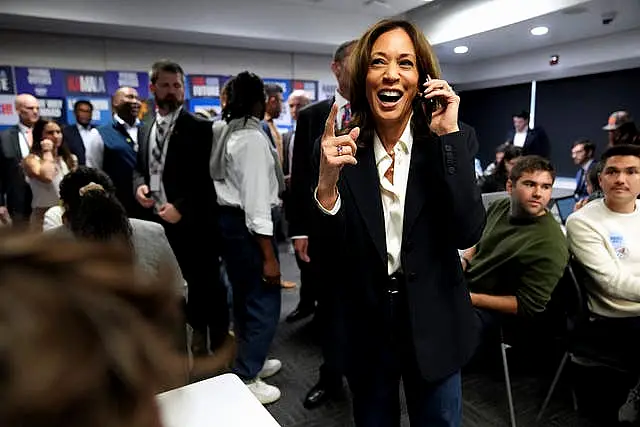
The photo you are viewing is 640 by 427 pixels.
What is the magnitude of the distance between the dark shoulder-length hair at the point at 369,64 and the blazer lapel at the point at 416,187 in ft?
0.24

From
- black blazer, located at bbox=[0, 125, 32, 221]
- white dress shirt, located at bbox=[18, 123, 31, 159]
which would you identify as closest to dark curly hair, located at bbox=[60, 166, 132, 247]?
black blazer, located at bbox=[0, 125, 32, 221]

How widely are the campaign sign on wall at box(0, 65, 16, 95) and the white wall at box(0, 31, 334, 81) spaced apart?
75mm

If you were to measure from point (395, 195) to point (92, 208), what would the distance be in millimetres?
943

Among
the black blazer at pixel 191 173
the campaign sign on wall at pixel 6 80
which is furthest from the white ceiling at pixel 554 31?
the campaign sign on wall at pixel 6 80

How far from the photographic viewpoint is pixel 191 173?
7.77 ft

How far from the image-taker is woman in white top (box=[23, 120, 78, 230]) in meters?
2.99

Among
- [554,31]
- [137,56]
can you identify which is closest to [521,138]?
[554,31]

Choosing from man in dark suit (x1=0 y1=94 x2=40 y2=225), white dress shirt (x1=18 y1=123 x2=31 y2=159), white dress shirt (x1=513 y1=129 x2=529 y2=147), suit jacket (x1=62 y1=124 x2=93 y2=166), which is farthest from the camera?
white dress shirt (x1=513 y1=129 x2=529 y2=147)

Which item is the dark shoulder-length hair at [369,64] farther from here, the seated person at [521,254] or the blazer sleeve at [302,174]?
the seated person at [521,254]

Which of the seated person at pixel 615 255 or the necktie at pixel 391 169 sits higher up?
the necktie at pixel 391 169

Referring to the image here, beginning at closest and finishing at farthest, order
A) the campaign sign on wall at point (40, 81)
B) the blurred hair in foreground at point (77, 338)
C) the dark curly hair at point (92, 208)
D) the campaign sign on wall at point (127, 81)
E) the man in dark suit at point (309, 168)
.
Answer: the blurred hair in foreground at point (77, 338) < the dark curly hair at point (92, 208) < the man in dark suit at point (309, 168) < the campaign sign on wall at point (40, 81) < the campaign sign on wall at point (127, 81)

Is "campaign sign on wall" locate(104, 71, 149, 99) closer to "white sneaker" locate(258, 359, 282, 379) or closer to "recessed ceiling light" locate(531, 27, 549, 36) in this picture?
"white sneaker" locate(258, 359, 282, 379)

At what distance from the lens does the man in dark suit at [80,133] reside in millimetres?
4262

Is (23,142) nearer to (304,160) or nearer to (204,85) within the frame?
(304,160)
